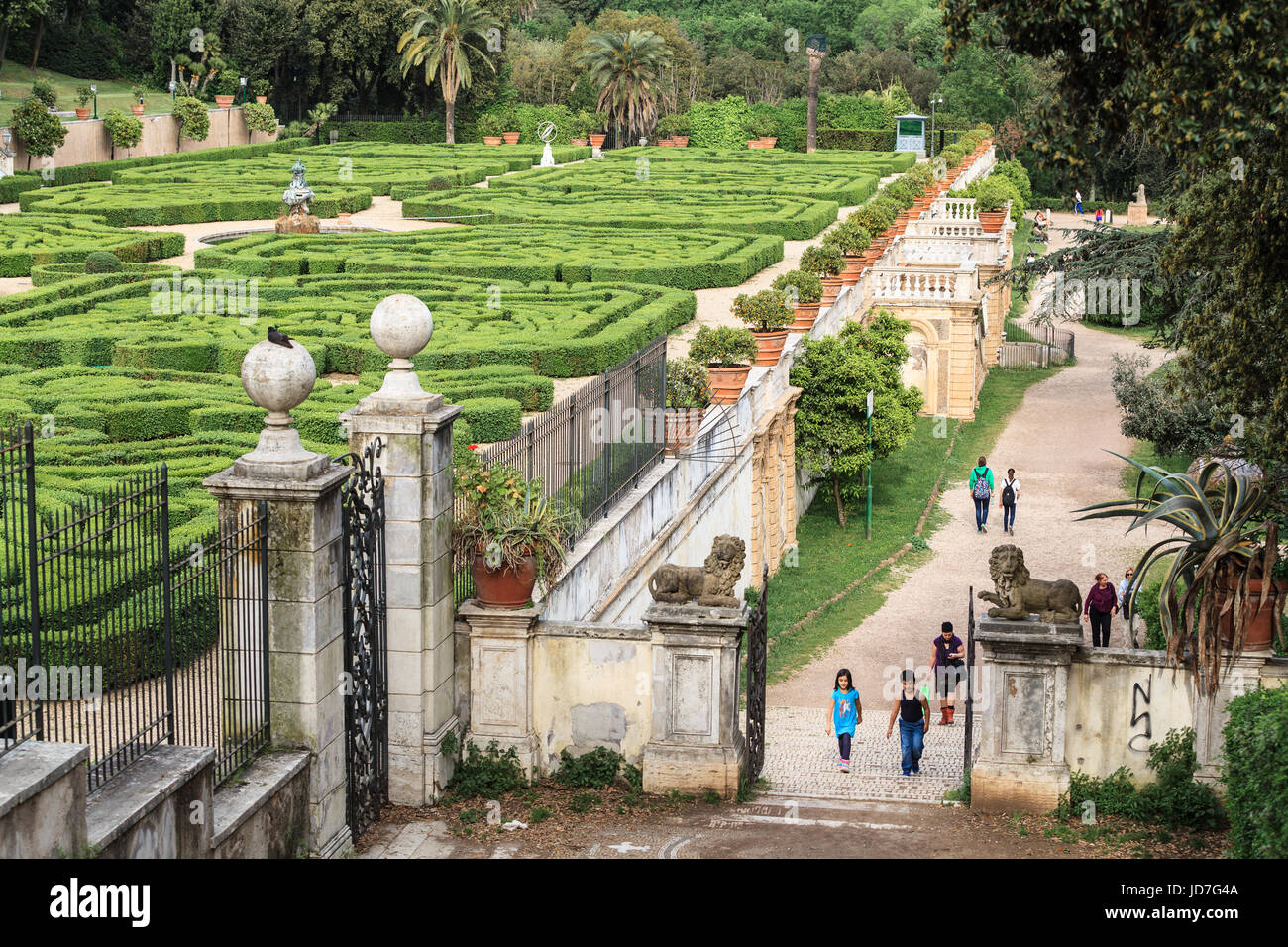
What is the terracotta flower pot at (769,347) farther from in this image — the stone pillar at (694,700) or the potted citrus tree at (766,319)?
the stone pillar at (694,700)

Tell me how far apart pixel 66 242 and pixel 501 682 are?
1074 inches

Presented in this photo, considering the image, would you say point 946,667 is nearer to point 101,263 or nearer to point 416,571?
point 416,571

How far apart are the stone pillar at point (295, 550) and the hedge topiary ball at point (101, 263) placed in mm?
23291

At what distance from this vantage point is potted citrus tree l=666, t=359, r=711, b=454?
1845cm

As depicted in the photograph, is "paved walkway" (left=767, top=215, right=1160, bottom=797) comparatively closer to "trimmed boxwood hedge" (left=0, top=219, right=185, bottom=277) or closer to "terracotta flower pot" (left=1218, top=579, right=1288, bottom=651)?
"terracotta flower pot" (left=1218, top=579, right=1288, bottom=651)

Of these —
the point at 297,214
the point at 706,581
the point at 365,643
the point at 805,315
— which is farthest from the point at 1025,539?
the point at 297,214

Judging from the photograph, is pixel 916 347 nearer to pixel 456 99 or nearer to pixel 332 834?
pixel 332 834

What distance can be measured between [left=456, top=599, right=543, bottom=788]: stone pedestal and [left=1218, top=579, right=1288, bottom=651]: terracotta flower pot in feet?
14.9

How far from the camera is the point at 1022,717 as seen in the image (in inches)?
426

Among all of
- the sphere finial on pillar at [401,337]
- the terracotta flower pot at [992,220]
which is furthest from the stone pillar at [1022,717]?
the terracotta flower pot at [992,220]

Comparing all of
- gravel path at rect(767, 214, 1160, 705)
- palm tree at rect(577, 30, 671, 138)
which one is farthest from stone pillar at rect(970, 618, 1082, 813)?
palm tree at rect(577, 30, 671, 138)

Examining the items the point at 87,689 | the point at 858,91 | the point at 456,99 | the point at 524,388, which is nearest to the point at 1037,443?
the point at 524,388

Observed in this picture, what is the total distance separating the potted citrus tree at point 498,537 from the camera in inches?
441

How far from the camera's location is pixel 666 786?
1115cm
